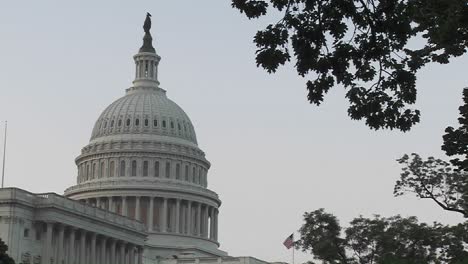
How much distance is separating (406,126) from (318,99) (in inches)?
87.4

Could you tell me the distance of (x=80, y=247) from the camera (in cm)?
13862

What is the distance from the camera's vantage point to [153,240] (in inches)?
7283

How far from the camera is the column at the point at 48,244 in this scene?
12925cm

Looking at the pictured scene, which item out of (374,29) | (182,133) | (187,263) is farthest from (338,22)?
(182,133)

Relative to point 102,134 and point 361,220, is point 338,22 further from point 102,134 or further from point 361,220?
point 102,134

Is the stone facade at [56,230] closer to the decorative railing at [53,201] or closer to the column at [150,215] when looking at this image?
the decorative railing at [53,201]

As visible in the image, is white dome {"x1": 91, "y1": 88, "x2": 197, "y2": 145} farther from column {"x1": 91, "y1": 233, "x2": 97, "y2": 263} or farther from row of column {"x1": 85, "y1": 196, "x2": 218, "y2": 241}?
column {"x1": 91, "y1": 233, "x2": 97, "y2": 263}

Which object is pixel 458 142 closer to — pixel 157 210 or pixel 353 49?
pixel 353 49

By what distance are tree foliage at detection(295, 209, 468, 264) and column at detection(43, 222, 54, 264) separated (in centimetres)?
4290

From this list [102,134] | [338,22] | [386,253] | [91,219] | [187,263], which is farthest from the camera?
[102,134]

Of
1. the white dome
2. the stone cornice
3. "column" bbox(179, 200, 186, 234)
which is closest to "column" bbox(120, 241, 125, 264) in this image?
the stone cornice

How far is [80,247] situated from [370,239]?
52664mm

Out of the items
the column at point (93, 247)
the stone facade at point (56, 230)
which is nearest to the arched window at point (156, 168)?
the stone facade at point (56, 230)

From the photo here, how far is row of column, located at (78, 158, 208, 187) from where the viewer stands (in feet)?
630
